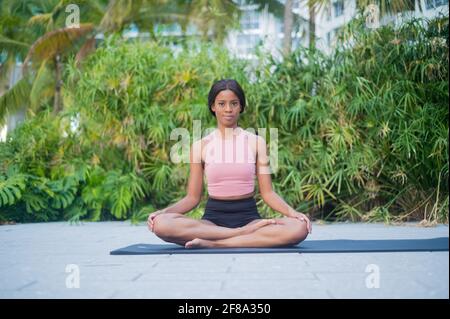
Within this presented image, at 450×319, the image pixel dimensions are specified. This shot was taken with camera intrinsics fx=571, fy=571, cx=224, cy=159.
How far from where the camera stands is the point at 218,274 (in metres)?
2.90

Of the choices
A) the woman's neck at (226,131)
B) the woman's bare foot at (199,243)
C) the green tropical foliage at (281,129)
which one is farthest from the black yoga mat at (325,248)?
the green tropical foliage at (281,129)

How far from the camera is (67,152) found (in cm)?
761

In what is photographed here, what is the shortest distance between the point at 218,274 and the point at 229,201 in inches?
37.6

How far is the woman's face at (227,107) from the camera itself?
3.73m

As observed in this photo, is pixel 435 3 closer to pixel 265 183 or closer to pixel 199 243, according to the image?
pixel 265 183

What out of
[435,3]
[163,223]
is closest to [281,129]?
[435,3]

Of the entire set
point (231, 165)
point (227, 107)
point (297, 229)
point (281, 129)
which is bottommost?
point (297, 229)

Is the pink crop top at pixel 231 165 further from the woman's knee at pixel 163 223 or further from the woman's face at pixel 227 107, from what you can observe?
the woman's knee at pixel 163 223

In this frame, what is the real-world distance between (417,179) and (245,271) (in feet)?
13.6

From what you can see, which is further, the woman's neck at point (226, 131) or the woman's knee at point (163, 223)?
the woman's neck at point (226, 131)

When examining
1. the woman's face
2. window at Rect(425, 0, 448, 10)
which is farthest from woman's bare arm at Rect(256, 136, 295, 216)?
window at Rect(425, 0, 448, 10)

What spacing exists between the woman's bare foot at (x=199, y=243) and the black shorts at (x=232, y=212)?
6.2 inches

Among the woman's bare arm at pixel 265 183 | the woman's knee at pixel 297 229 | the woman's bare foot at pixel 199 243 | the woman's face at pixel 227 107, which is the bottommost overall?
the woman's bare foot at pixel 199 243
